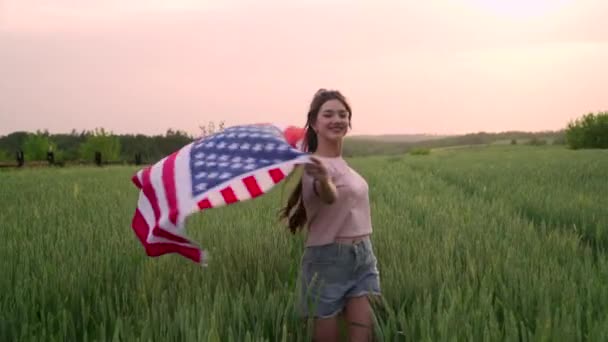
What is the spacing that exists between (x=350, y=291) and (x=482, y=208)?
3.64m

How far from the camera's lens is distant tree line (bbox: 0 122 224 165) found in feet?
128

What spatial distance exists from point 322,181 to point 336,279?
37 centimetres

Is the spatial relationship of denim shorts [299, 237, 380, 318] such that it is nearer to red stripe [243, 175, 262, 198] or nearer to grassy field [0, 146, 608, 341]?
grassy field [0, 146, 608, 341]

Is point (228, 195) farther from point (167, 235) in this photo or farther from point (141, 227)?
point (141, 227)

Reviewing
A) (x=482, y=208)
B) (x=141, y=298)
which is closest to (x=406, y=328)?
(x=141, y=298)

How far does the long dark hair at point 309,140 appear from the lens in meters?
2.03

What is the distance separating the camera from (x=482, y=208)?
5.21m

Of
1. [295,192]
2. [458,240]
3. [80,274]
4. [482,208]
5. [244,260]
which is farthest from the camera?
[482,208]

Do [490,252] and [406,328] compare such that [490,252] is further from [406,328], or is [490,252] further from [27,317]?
[27,317]

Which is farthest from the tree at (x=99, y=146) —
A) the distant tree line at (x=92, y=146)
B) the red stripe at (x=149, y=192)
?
the red stripe at (x=149, y=192)

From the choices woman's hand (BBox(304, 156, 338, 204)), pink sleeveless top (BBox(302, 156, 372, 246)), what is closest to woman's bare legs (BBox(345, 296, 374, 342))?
pink sleeveless top (BBox(302, 156, 372, 246))

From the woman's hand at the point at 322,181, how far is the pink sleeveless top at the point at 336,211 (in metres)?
0.09

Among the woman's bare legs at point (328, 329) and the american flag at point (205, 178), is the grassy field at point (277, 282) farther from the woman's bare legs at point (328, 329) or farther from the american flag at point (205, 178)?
the american flag at point (205, 178)

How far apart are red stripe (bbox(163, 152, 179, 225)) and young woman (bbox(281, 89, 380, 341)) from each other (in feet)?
1.42
